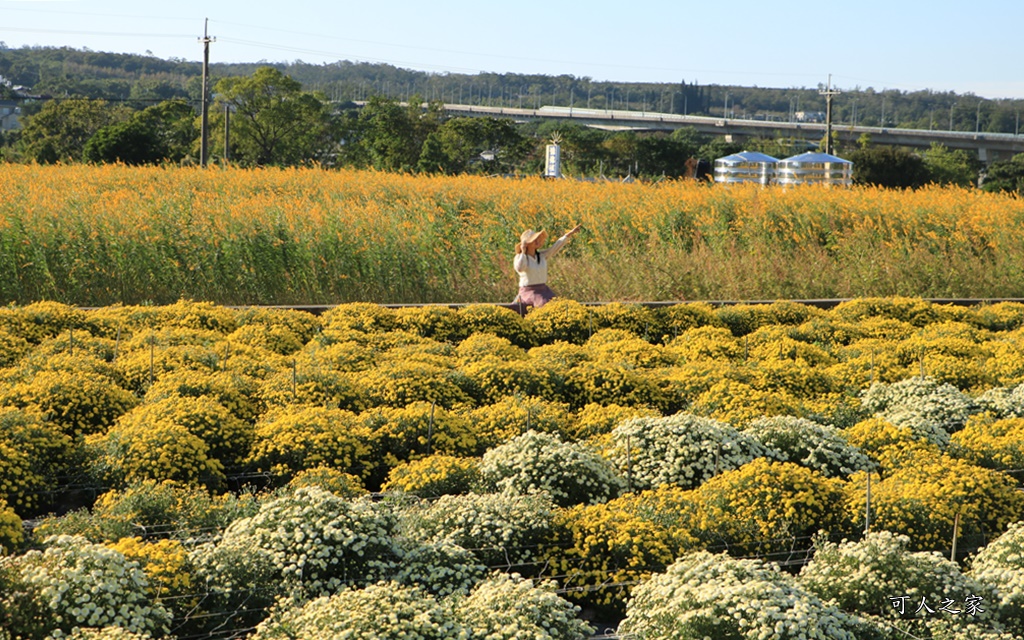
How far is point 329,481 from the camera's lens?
5.72m

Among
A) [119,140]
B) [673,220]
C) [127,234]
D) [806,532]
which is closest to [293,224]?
[127,234]

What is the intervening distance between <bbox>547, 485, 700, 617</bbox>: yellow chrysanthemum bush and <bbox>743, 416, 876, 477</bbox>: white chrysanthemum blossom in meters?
1.36

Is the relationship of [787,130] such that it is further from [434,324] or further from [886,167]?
[434,324]

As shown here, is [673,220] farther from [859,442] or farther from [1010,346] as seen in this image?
[859,442]

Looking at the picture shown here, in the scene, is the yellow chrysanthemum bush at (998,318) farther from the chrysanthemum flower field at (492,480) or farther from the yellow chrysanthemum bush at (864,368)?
the yellow chrysanthemum bush at (864,368)

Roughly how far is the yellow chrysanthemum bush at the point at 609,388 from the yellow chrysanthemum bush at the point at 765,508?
2.11 m

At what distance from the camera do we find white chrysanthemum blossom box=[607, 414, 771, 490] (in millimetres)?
6263

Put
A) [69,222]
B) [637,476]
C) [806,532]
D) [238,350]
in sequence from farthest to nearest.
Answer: [69,222]
[238,350]
[637,476]
[806,532]

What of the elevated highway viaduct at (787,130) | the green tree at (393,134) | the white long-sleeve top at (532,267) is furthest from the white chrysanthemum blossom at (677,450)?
the elevated highway viaduct at (787,130)

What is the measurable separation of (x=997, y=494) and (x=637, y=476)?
6.26 ft

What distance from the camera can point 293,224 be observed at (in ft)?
40.8

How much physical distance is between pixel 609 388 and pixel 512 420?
1.21m

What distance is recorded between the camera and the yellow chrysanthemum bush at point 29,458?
5688 mm

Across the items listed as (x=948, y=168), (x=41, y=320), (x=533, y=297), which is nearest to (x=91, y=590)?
(x=41, y=320)
